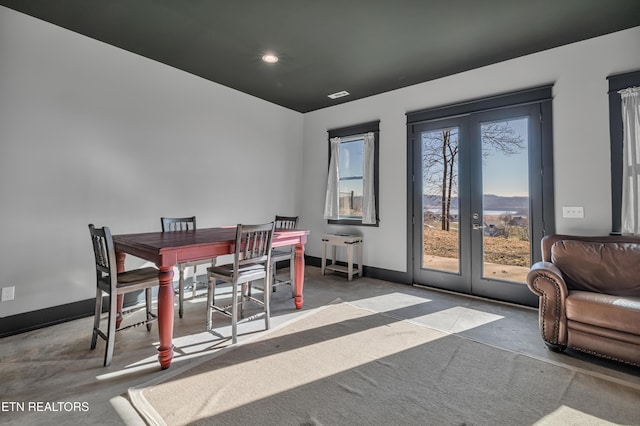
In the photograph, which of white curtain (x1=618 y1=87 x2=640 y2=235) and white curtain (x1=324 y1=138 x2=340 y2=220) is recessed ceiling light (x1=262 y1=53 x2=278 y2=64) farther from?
white curtain (x1=618 y1=87 x2=640 y2=235)

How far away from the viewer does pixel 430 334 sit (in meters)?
2.65

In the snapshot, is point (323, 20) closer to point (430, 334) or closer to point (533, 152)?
point (533, 152)

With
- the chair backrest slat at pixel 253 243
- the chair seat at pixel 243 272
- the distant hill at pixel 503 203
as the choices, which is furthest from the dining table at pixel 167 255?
the distant hill at pixel 503 203

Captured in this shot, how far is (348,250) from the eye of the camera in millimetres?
4527

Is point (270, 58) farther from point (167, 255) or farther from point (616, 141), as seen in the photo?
point (616, 141)

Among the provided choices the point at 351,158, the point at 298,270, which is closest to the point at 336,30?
the point at 351,158

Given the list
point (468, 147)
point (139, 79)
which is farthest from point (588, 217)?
point (139, 79)

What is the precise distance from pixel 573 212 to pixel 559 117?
3.43 ft

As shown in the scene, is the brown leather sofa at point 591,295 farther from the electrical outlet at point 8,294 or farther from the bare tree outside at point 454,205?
the electrical outlet at point 8,294

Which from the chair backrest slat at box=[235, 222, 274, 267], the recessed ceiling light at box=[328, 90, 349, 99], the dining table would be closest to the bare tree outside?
the recessed ceiling light at box=[328, 90, 349, 99]

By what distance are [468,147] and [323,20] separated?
7.83 ft

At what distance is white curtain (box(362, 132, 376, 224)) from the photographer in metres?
4.64

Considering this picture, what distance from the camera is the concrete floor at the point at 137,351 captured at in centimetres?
170

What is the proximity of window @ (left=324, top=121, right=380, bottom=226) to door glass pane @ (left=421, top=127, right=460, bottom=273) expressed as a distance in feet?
2.59
